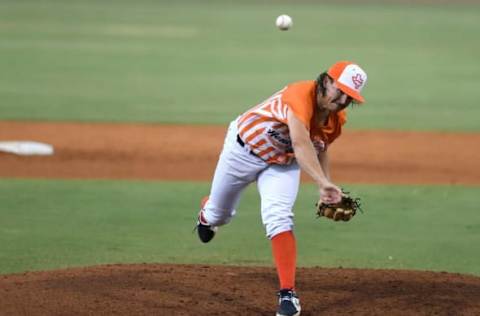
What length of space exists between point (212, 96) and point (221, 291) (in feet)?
42.8

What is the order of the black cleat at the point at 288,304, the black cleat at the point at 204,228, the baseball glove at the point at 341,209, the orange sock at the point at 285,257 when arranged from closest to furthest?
the black cleat at the point at 288,304 < the orange sock at the point at 285,257 < the baseball glove at the point at 341,209 < the black cleat at the point at 204,228

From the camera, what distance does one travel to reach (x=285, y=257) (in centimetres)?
699

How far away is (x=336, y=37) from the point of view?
30.8 metres

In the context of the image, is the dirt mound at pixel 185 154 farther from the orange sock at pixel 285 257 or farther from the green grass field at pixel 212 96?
the orange sock at pixel 285 257

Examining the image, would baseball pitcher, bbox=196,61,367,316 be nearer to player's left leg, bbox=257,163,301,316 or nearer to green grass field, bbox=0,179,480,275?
player's left leg, bbox=257,163,301,316

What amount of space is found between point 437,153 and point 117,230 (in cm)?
587

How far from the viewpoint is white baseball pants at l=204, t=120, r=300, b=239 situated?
7039mm

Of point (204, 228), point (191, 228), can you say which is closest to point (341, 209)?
point (204, 228)

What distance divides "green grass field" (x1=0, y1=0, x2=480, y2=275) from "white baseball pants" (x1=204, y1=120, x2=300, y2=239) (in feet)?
4.80

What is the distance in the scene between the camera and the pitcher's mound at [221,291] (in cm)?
705

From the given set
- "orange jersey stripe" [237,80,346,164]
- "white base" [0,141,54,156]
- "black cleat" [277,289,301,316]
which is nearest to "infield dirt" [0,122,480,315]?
"black cleat" [277,289,301,316]

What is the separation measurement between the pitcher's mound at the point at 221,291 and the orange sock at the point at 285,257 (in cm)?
24

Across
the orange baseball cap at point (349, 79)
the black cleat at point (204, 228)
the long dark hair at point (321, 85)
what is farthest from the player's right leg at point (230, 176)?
the orange baseball cap at point (349, 79)

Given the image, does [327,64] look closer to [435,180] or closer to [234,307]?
[435,180]
